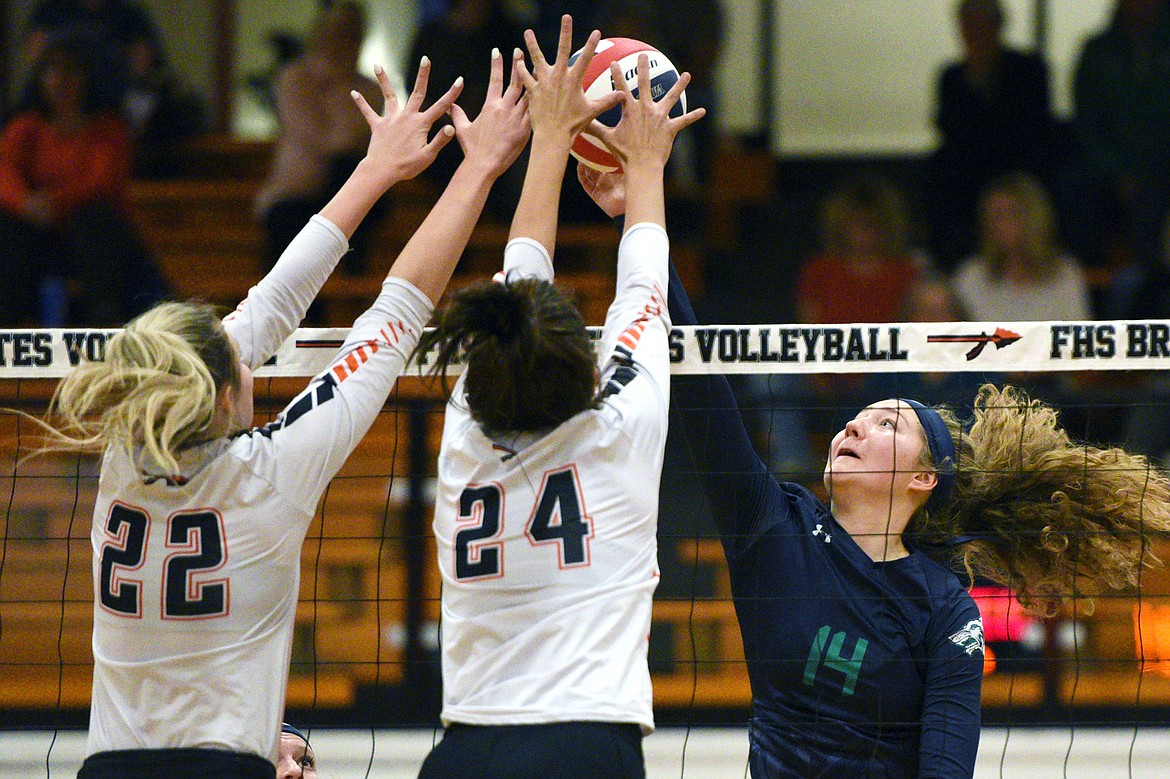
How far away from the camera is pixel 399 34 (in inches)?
352

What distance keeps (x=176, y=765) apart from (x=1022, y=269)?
5.46 meters

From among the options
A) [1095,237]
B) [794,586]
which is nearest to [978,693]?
[794,586]

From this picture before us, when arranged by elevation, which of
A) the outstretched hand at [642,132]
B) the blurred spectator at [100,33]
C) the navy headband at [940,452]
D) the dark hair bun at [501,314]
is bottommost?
the navy headband at [940,452]

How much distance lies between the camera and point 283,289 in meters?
2.72

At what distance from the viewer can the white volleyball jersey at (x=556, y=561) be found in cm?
226

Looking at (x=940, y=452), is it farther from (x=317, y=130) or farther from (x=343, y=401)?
(x=317, y=130)

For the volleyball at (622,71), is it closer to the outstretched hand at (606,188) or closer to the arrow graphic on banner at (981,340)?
the outstretched hand at (606,188)

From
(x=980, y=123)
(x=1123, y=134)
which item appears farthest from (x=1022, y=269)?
(x=1123, y=134)

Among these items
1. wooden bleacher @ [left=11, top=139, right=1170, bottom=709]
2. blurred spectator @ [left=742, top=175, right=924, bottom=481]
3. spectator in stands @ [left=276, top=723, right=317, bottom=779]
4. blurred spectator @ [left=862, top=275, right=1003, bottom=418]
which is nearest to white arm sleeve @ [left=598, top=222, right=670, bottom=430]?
spectator in stands @ [left=276, top=723, right=317, bottom=779]

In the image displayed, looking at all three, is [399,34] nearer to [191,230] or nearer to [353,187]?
[191,230]

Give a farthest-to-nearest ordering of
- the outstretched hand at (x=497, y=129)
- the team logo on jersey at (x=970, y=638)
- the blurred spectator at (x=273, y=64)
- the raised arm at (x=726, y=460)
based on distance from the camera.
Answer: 1. the blurred spectator at (x=273, y=64)
2. the raised arm at (x=726, y=460)
3. the team logo on jersey at (x=970, y=638)
4. the outstretched hand at (x=497, y=129)

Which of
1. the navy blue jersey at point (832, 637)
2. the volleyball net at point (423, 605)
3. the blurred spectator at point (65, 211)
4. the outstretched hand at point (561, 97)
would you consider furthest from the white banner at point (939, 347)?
the blurred spectator at point (65, 211)

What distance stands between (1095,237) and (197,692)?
6.58 metres

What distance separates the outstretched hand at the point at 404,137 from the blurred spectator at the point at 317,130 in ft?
14.5
